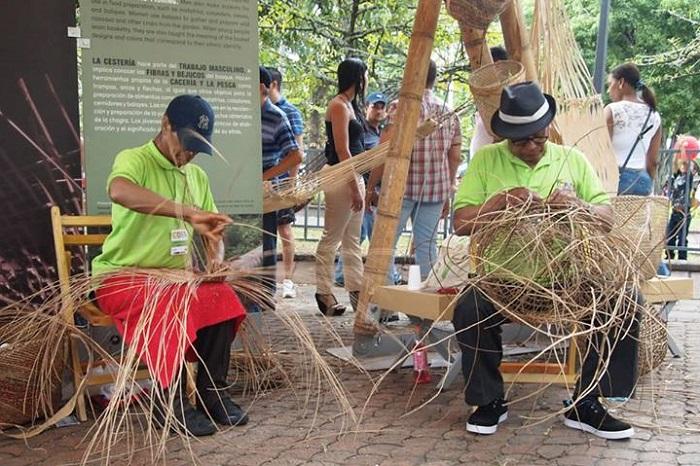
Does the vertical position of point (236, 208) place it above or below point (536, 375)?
above

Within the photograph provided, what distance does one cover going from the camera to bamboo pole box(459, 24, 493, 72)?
438cm

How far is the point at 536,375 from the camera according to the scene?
3.69 meters

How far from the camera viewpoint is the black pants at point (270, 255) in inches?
129

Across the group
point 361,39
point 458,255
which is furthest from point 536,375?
point 361,39

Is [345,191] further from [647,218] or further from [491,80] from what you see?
[647,218]

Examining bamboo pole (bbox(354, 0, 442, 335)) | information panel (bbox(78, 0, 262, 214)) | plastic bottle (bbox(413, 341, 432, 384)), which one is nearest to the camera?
information panel (bbox(78, 0, 262, 214))

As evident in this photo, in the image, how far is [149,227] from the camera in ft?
10.8

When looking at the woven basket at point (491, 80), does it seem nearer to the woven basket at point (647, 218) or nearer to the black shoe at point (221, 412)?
the woven basket at point (647, 218)

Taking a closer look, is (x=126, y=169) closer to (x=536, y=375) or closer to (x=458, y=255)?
(x=458, y=255)

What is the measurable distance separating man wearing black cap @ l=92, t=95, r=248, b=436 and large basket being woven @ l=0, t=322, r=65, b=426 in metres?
0.31

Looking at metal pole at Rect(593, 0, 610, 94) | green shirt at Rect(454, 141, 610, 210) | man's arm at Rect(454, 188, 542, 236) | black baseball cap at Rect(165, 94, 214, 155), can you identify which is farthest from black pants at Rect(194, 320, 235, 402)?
metal pole at Rect(593, 0, 610, 94)

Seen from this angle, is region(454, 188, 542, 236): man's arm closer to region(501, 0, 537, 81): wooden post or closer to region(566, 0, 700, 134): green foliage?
region(501, 0, 537, 81): wooden post

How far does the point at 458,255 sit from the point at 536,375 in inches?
26.1

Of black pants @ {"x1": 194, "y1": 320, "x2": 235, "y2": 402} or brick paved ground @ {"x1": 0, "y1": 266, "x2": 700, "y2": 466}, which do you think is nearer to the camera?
brick paved ground @ {"x1": 0, "y1": 266, "x2": 700, "y2": 466}
